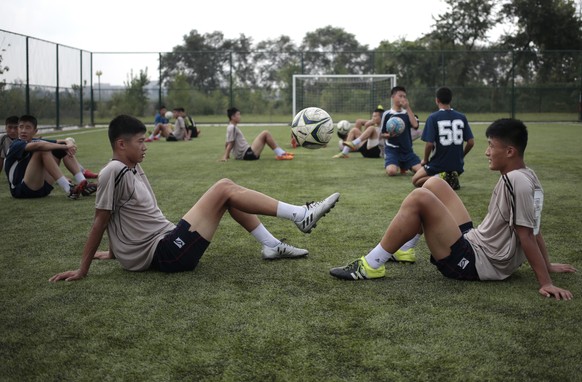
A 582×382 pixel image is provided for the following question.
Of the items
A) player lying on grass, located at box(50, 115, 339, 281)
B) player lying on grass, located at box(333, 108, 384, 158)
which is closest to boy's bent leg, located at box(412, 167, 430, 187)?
player lying on grass, located at box(50, 115, 339, 281)

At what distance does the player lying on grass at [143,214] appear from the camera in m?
4.07

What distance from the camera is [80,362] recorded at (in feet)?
9.24

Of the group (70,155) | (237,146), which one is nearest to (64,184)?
(70,155)

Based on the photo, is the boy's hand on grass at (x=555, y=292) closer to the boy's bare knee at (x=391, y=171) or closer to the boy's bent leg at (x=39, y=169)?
the boy's bent leg at (x=39, y=169)

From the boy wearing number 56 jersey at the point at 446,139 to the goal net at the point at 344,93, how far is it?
20.9 meters

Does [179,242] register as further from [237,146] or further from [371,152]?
[371,152]

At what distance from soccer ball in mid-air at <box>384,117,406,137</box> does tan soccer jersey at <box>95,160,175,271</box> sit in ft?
21.6

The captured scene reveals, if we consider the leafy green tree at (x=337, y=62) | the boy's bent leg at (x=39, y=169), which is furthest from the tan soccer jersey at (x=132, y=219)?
the leafy green tree at (x=337, y=62)

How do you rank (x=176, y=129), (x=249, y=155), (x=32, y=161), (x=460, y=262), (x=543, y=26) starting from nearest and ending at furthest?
(x=460, y=262) < (x=32, y=161) < (x=249, y=155) < (x=176, y=129) < (x=543, y=26)

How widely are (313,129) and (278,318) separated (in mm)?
3327

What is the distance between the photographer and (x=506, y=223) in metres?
3.84

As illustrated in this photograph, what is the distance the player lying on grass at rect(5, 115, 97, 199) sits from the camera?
25.5 ft

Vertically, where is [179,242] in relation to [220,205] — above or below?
below

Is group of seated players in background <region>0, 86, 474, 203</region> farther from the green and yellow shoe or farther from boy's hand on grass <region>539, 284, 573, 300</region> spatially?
boy's hand on grass <region>539, 284, 573, 300</region>
